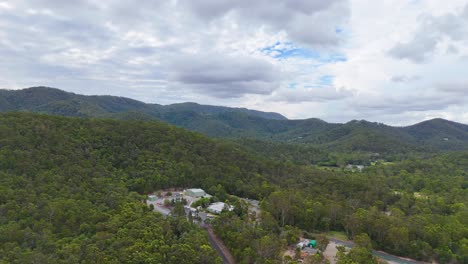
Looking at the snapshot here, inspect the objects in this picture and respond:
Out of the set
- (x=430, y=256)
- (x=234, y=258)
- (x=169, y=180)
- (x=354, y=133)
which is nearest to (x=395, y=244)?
(x=430, y=256)

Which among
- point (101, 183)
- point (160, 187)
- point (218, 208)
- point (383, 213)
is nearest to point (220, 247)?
point (218, 208)

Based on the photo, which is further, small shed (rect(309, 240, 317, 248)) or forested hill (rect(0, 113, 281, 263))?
small shed (rect(309, 240, 317, 248))

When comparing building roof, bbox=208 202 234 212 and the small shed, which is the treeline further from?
building roof, bbox=208 202 234 212

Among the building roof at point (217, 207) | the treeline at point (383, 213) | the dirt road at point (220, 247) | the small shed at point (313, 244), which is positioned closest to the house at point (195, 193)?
the building roof at point (217, 207)

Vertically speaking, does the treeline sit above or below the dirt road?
above

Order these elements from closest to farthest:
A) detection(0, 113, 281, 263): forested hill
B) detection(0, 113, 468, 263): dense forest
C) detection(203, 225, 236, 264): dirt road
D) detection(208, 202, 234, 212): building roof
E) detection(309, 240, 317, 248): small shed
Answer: detection(0, 113, 281, 263): forested hill < detection(0, 113, 468, 263): dense forest < detection(203, 225, 236, 264): dirt road < detection(309, 240, 317, 248): small shed < detection(208, 202, 234, 212): building roof

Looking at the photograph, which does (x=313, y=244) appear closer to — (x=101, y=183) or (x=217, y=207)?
(x=217, y=207)

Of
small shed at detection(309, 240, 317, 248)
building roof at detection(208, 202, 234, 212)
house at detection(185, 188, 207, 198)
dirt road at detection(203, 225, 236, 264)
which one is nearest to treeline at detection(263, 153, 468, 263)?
small shed at detection(309, 240, 317, 248)

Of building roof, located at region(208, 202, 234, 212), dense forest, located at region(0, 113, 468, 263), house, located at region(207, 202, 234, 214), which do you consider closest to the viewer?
dense forest, located at region(0, 113, 468, 263)

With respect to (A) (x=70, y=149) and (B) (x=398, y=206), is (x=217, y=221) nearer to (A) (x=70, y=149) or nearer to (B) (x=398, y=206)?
(A) (x=70, y=149)
